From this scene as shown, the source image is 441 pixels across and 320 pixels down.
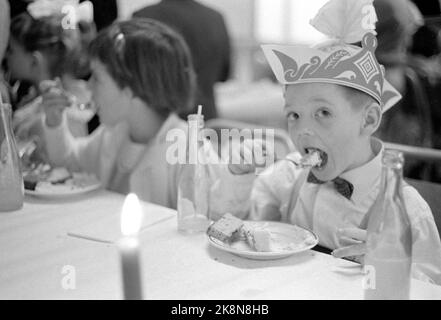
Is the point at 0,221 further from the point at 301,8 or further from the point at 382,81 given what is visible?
the point at 301,8

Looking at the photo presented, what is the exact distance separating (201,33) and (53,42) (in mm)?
766

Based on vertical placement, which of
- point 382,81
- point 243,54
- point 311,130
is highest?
point 382,81

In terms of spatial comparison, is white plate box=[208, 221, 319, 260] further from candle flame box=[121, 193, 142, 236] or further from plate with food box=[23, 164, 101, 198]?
plate with food box=[23, 164, 101, 198]

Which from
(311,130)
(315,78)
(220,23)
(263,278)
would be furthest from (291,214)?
(220,23)

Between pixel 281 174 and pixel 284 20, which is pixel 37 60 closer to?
pixel 281 174

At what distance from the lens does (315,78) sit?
1197mm

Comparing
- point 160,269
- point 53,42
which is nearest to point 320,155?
point 160,269

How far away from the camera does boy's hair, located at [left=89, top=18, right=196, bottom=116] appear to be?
1695mm

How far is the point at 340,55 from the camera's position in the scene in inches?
46.2

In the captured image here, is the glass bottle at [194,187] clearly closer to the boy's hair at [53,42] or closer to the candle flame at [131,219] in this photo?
the candle flame at [131,219]

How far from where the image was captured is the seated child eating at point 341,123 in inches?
46.2

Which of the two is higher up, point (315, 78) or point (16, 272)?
point (315, 78)

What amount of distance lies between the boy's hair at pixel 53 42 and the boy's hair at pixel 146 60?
0.31 meters

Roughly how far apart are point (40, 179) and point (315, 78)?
0.84 metres
